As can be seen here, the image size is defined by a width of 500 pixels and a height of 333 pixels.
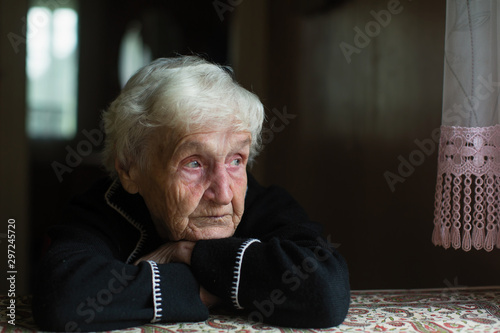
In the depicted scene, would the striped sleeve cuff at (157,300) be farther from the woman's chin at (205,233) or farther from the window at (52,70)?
the window at (52,70)

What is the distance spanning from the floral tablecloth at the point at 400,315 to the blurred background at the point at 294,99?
0.50 metres

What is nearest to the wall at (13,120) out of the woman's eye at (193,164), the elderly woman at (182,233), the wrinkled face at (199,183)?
Answer: the elderly woman at (182,233)

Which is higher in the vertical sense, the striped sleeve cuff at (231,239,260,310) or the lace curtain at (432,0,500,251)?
the lace curtain at (432,0,500,251)

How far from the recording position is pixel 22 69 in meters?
2.03

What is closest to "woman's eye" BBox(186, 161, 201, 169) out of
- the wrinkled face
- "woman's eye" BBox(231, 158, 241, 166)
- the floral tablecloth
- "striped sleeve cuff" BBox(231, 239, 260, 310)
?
the wrinkled face

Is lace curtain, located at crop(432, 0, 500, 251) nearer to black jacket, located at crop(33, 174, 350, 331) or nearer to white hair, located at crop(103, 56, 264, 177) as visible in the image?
black jacket, located at crop(33, 174, 350, 331)

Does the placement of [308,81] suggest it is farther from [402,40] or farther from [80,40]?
[80,40]

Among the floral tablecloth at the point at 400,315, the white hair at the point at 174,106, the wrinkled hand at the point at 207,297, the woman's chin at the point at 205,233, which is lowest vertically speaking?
the floral tablecloth at the point at 400,315

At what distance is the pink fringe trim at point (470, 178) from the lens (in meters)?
1.33

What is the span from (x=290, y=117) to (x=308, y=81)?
15 cm

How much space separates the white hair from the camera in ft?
4.36

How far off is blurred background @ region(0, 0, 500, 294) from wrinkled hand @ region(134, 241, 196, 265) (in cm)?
80

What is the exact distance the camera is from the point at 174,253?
1.36 m

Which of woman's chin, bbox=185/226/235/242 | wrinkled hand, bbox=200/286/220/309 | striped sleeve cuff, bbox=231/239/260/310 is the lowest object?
wrinkled hand, bbox=200/286/220/309
